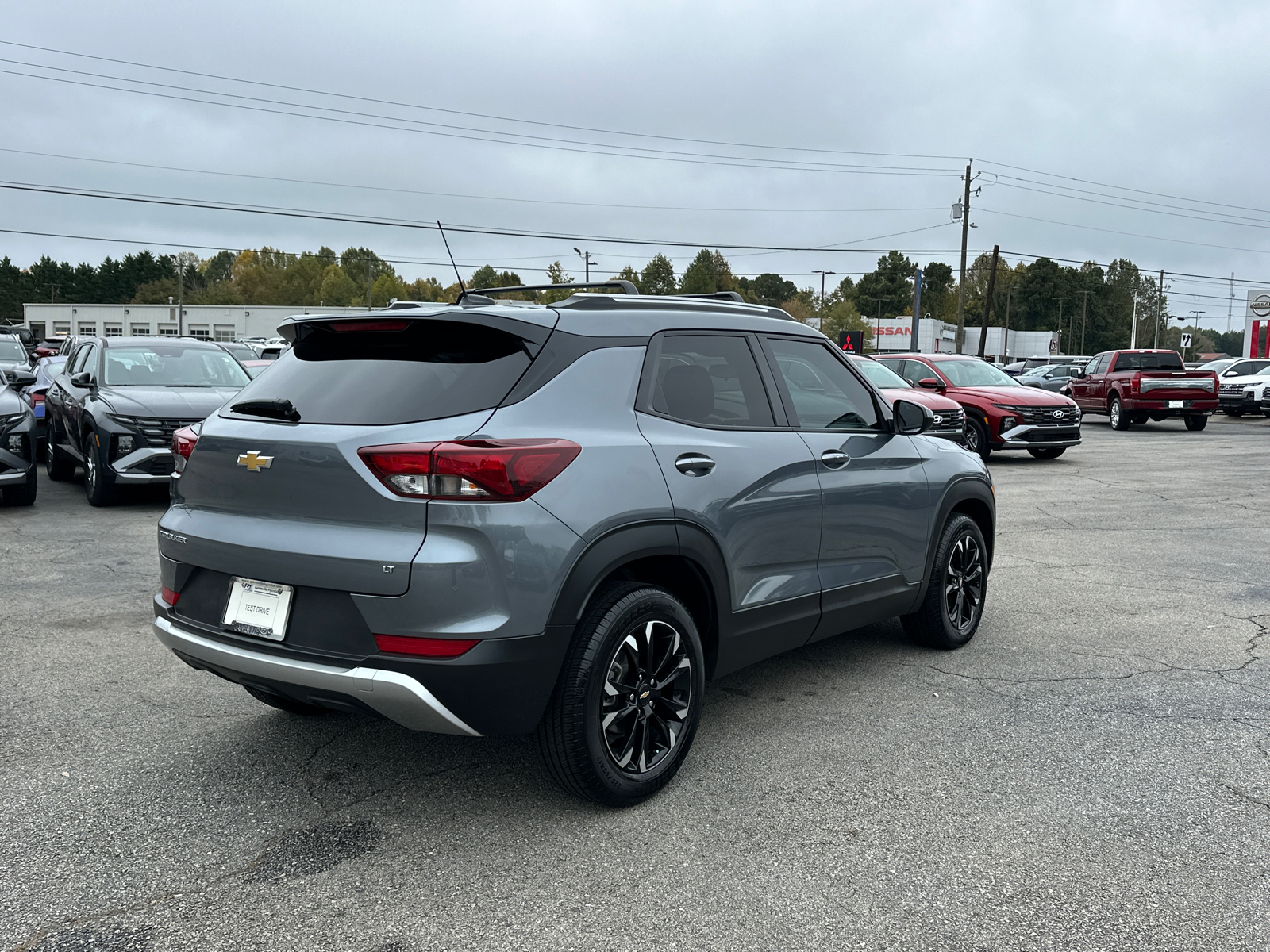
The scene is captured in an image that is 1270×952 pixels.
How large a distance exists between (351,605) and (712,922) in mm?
1403

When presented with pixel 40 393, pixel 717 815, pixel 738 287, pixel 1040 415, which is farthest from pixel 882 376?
pixel 738 287

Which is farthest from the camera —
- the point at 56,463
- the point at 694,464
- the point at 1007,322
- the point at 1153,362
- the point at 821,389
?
the point at 1007,322

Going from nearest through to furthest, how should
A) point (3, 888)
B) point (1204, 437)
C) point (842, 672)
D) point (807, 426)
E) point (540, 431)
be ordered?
point (3, 888) → point (540, 431) → point (807, 426) → point (842, 672) → point (1204, 437)

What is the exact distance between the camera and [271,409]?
3637 millimetres

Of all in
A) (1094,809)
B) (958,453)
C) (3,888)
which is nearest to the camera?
(3,888)

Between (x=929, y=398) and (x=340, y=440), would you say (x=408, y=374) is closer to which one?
(x=340, y=440)

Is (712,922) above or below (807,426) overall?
below

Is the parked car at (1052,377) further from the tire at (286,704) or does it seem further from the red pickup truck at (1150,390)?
the tire at (286,704)

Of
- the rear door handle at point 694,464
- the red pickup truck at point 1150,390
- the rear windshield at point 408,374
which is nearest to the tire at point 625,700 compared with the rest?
the rear door handle at point 694,464

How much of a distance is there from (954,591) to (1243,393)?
28448 mm

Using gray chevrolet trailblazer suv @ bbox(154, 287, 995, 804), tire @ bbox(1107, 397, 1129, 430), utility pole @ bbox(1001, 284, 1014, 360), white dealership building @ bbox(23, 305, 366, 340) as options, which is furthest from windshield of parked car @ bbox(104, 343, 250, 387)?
utility pole @ bbox(1001, 284, 1014, 360)

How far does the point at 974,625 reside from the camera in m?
5.84

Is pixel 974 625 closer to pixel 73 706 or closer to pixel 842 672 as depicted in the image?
pixel 842 672

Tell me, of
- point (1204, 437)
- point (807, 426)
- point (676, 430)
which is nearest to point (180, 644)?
point (676, 430)
